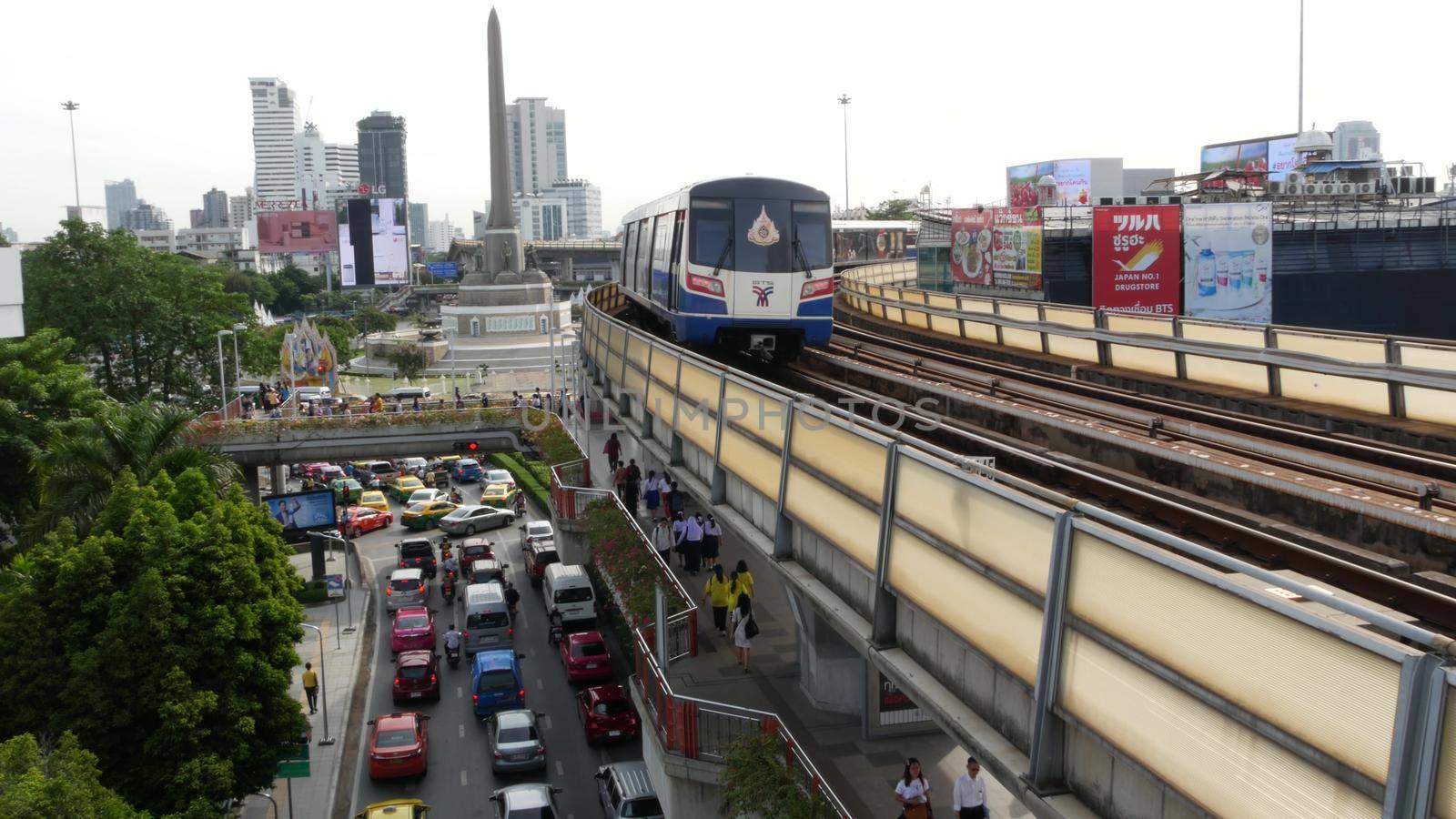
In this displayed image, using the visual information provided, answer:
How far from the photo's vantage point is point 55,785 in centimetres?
1188

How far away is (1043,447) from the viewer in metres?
13.7

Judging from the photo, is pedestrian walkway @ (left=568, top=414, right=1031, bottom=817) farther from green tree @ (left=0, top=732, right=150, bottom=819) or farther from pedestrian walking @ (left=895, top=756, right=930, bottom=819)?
green tree @ (left=0, top=732, right=150, bottom=819)

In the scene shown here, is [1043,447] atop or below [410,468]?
atop

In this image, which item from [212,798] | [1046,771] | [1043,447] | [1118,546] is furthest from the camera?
[212,798]

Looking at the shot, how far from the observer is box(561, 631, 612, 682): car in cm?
2556

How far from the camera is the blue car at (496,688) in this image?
2395cm

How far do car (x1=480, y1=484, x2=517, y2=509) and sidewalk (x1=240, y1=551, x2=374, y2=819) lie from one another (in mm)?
8041

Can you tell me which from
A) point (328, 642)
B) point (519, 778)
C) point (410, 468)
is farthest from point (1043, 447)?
point (410, 468)

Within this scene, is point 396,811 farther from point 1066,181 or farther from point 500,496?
point 1066,181

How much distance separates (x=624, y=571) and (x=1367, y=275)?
126ft

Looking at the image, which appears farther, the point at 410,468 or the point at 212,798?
the point at 410,468

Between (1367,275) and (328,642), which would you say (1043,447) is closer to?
(328,642)

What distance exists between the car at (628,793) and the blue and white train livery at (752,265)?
6.96m

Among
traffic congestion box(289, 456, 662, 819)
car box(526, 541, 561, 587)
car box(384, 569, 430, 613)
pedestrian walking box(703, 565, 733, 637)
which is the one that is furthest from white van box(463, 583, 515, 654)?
pedestrian walking box(703, 565, 733, 637)
